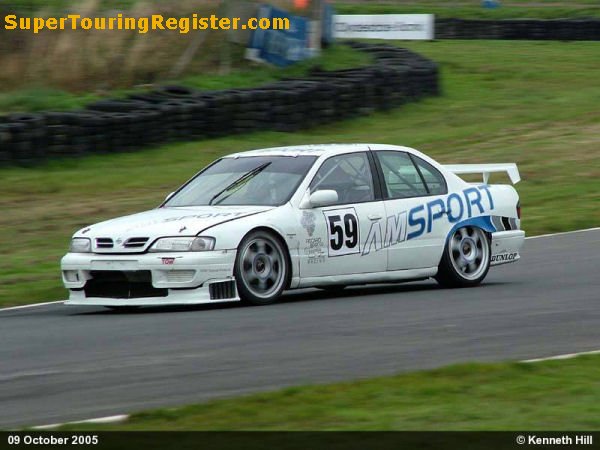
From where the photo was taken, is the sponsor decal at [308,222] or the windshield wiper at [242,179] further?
the windshield wiper at [242,179]

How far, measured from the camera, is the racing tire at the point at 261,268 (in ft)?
34.7

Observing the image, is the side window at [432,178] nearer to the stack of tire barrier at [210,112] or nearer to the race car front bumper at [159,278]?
the race car front bumper at [159,278]

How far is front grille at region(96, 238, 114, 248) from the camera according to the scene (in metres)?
10.6

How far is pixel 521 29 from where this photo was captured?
133ft

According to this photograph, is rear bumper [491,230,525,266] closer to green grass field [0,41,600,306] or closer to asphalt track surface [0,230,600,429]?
asphalt track surface [0,230,600,429]

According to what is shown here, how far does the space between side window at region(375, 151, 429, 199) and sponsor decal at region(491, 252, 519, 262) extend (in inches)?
39.2

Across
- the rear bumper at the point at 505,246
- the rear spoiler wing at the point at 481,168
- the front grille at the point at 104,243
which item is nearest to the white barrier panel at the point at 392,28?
the rear spoiler wing at the point at 481,168

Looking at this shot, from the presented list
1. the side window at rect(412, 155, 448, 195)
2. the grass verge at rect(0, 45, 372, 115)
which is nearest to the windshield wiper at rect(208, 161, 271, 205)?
the side window at rect(412, 155, 448, 195)

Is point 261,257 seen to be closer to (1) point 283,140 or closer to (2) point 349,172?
(2) point 349,172

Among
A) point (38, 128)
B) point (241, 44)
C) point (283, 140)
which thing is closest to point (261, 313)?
point (38, 128)

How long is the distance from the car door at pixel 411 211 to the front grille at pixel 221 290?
1.69m

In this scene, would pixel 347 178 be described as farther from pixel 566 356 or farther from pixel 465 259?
pixel 566 356

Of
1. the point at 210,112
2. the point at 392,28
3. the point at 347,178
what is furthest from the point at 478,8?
the point at 347,178
